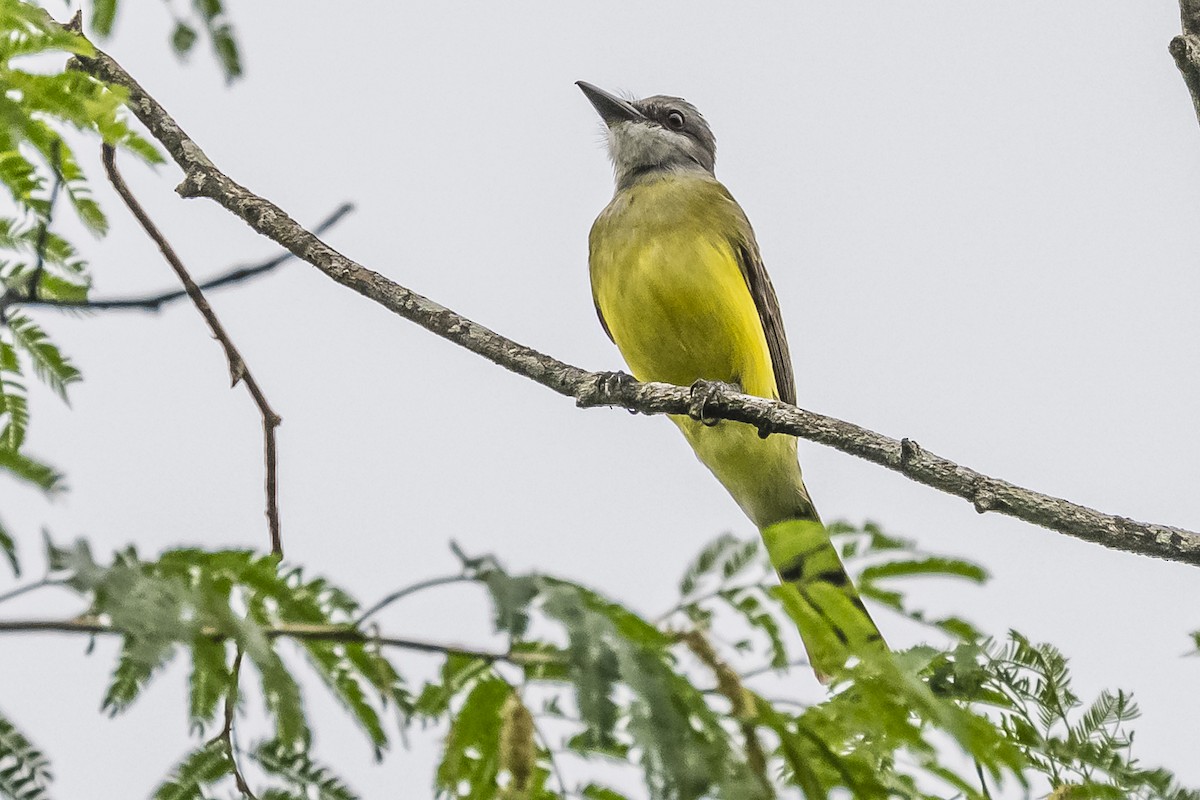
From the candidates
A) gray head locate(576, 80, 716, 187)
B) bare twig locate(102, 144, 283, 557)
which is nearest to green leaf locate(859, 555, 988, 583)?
bare twig locate(102, 144, 283, 557)

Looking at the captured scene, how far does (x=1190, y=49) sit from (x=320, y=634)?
2.78 metres

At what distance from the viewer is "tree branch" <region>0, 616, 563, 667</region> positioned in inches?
58.6

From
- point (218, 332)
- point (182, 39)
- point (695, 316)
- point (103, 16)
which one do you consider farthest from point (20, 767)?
point (695, 316)

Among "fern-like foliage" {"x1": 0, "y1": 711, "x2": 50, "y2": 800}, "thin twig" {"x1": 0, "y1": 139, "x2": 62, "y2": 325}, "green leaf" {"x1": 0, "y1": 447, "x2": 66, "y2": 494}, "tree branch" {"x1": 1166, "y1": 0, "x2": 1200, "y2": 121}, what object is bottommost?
"fern-like foliage" {"x1": 0, "y1": 711, "x2": 50, "y2": 800}

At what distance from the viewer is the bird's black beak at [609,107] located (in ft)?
23.5

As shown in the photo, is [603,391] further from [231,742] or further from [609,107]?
[609,107]

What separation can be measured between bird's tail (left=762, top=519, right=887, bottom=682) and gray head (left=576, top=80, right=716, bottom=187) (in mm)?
4869

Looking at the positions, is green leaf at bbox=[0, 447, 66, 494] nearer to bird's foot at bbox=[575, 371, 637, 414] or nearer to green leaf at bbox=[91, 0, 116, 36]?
green leaf at bbox=[91, 0, 116, 36]

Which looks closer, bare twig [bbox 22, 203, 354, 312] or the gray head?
bare twig [bbox 22, 203, 354, 312]

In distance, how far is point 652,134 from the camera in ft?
23.1

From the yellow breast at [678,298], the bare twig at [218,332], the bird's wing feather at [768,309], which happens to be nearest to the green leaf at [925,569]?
the bare twig at [218,332]

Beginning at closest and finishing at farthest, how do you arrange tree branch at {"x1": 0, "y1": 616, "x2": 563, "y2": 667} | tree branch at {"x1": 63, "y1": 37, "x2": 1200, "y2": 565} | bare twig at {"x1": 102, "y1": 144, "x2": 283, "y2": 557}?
tree branch at {"x1": 0, "y1": 616, "x2": 563, "y2": 667} → bare twig at {"x1": 102, "y1": 144, "x2": 283, "y2": 557} → tree branch at {"x1": 63, "y1": 37, "x2": 1200, "y2": 565}

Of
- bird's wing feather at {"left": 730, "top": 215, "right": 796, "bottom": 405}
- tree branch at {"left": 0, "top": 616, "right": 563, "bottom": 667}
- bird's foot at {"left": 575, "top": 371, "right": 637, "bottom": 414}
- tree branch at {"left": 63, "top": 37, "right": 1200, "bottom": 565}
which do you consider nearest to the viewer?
tree branch at {"left": 0, "top": 616, "right": 563, "bottom": 667}

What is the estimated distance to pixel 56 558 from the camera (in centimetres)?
150
